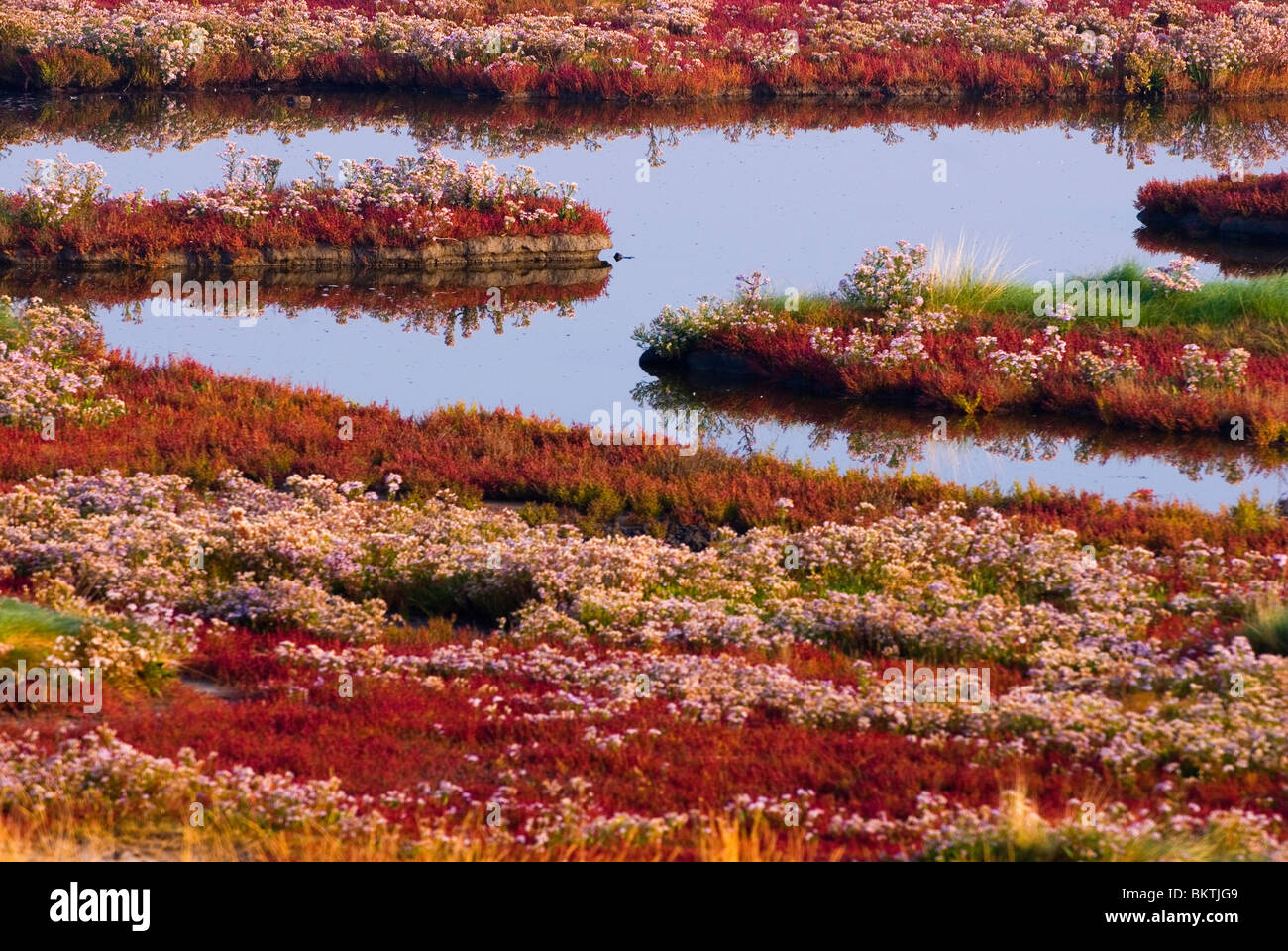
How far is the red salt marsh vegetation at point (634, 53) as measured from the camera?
50.4 metres

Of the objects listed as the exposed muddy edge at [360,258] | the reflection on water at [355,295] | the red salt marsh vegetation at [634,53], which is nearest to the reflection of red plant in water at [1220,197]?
the exposed muddy edge at [360,258]

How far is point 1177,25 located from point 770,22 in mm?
13731

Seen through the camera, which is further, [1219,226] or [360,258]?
[1219,226]

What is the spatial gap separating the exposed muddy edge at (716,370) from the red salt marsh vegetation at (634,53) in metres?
28.4

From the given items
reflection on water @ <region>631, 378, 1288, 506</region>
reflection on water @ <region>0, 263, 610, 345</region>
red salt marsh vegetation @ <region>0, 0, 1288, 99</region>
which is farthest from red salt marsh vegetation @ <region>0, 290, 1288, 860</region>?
red salt marsh vegetation @ <region>0, 0, 1288, 99</region>

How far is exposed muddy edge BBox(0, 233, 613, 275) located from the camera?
2880 centimetres

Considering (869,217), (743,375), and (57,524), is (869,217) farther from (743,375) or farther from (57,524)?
(57,524)

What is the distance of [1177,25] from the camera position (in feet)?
182

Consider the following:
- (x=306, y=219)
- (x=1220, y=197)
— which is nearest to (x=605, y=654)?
(x=306, y=219)

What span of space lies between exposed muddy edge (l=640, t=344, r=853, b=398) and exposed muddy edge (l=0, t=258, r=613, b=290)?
5.89 metres

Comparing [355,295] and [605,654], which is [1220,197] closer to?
[355,295]

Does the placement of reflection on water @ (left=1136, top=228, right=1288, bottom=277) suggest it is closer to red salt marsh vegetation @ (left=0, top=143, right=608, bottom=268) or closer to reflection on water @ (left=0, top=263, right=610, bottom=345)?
red salt marsh vegetation @ (left=0, top=143, right=608, bottom=268)

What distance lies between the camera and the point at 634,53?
5200cm

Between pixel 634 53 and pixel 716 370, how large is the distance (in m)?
31.4
